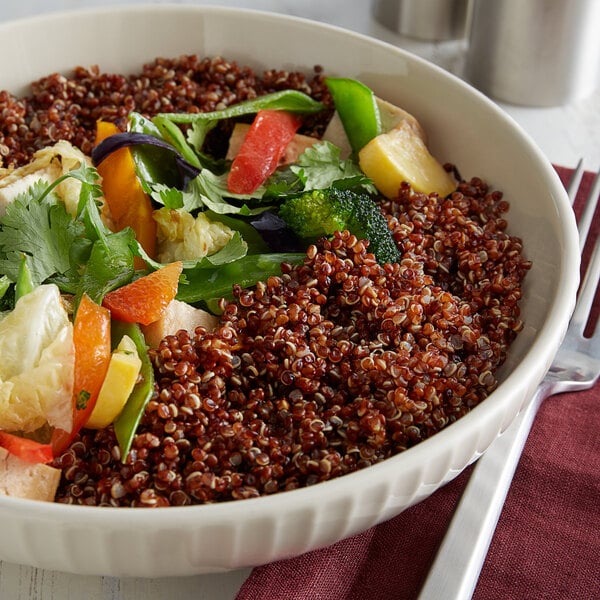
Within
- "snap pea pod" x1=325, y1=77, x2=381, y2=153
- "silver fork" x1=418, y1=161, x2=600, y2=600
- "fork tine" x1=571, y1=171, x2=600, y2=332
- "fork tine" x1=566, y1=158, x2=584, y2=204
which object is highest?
"snap pea pod" x1=325, y1=77, x2=381, y2=153

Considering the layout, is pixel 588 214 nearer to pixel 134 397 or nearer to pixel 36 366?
pixel 134 397

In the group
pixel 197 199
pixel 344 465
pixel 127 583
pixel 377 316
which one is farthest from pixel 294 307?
pixel 127 583

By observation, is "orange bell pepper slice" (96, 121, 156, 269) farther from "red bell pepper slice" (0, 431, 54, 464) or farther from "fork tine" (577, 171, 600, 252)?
"fork tine" (577, 171, 600, 252)

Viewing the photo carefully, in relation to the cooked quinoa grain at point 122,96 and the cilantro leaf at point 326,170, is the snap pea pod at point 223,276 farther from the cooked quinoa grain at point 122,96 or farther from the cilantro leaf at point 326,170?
the cooked quinoa grain at point 122,96

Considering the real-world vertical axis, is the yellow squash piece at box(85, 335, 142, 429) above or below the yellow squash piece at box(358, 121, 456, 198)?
below

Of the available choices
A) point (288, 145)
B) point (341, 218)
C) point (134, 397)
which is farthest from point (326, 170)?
point (134, 397)

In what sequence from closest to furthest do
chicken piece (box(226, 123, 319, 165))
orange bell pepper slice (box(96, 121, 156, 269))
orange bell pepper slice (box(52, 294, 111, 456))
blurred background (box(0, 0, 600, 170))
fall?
orange bell pepper slice (box(52, 294, 111, 456))
orange bell pepper slice (box(96, 121, 156, 269))
chicken piece (box(226, 123, 319, 165))
blurred background (box(0, 0, 600, 170))

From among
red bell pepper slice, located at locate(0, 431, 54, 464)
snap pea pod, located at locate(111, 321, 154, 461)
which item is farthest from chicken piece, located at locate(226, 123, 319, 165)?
red bell pepper slice, located at locate(0, 431, 54, 464)

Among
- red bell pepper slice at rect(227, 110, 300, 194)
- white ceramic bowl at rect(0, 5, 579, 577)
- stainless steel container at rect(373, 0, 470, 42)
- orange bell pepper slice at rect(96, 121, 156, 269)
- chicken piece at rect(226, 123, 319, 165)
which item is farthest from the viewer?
stainless steel container at rect(373, 0, 470, 42)

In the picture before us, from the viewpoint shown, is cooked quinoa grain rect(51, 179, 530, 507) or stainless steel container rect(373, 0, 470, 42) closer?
cooked quinoa grain rect(51, 179, 530, 507)
